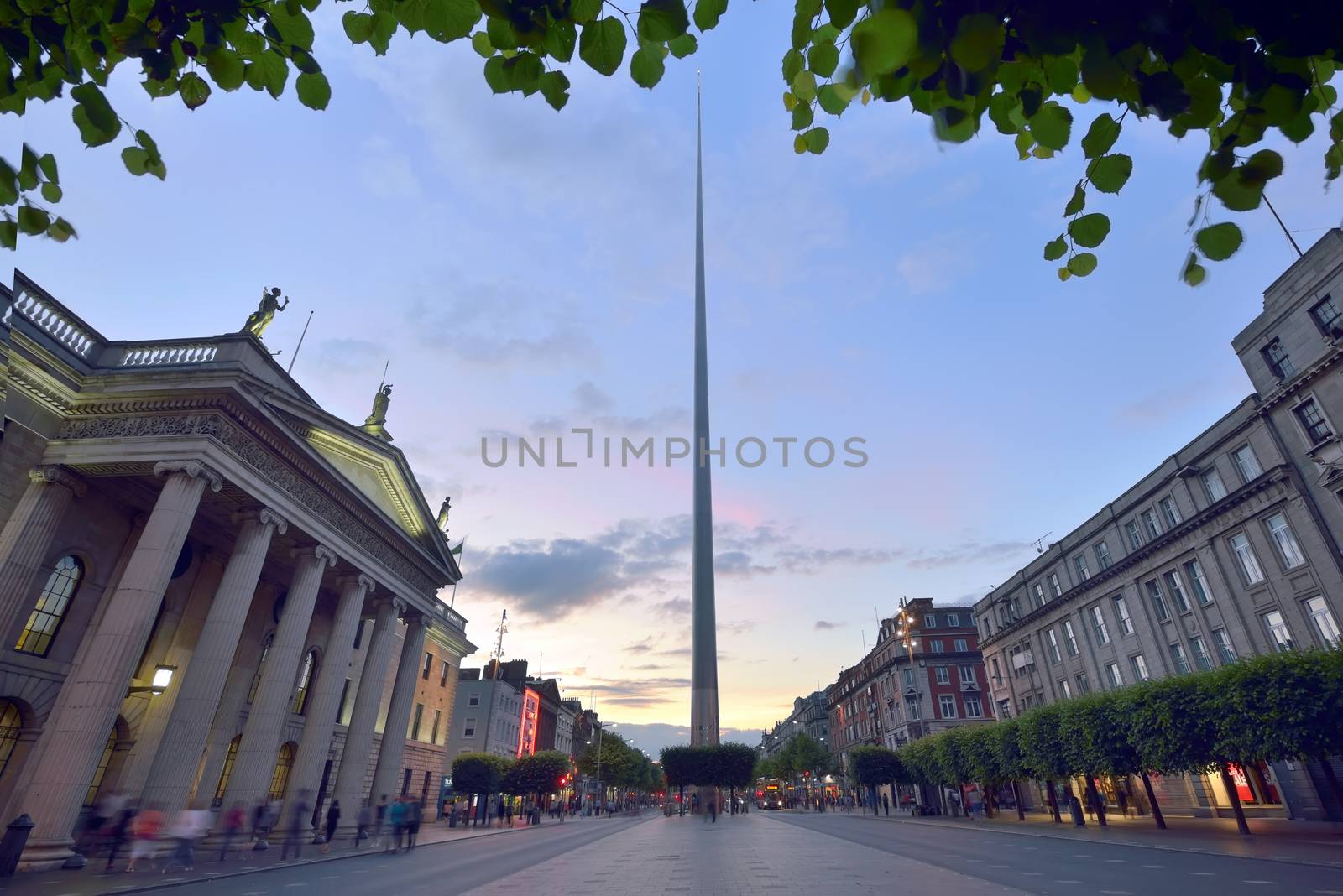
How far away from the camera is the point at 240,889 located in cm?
1511

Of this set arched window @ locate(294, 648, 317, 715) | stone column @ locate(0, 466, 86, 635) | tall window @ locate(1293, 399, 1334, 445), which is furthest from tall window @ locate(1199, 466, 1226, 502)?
stone column @ locate(0, 466, 86, 635)

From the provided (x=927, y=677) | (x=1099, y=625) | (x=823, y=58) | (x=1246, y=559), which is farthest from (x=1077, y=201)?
(x=927, y=677)

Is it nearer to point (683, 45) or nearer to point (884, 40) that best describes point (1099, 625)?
point (683, 45)

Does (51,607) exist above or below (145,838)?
above

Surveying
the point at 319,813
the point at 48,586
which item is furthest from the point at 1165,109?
the point at 319,813

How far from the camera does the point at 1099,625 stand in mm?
44844

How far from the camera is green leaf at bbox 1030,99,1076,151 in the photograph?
121 inches

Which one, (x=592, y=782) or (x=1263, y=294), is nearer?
(x=1263, y=294)

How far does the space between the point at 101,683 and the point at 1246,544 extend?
47603 millimetres

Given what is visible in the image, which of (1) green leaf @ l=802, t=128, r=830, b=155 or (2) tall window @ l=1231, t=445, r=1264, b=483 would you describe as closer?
(1) green leaf @ l=802, t=128, r=830, b=155

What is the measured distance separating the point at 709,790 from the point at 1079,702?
133ft

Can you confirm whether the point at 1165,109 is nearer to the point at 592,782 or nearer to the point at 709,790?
the point at 709,790

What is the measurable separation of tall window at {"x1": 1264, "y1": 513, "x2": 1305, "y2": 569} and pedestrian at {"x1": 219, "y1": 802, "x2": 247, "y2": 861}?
Result: 44.6 metres

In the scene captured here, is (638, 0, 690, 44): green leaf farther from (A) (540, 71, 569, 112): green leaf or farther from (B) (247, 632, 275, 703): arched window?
(B) (247, 632, 275, 703): arched window
